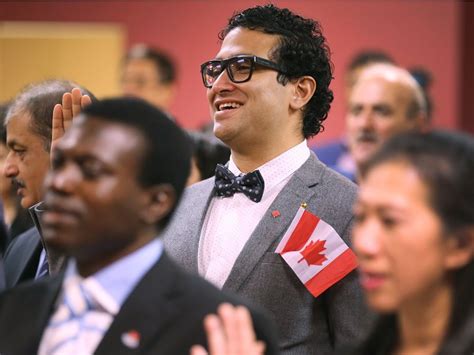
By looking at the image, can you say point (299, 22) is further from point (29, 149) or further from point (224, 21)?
point (224, 21)

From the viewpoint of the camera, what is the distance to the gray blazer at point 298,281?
9.05 ft

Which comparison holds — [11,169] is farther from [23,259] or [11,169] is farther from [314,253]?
[314,253]

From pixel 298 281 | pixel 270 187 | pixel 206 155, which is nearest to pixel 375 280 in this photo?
pixel 298 281

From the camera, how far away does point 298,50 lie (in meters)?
3.08

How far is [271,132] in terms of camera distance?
9.79 ft

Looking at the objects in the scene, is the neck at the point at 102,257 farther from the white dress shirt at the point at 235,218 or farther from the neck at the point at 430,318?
the white dress shirt at the point at 235,218

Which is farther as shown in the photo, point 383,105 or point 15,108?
point 383,105

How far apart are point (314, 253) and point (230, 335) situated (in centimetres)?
85

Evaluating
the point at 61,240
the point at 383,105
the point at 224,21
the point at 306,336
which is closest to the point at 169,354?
the point at 61,240

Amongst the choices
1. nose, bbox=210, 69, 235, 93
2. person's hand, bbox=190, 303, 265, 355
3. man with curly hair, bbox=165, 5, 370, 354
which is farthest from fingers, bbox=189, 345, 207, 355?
nose, bbox=210, 69, 235, 93

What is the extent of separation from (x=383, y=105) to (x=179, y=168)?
80.7 inches

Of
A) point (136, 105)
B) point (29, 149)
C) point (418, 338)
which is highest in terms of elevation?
point (136, 105)

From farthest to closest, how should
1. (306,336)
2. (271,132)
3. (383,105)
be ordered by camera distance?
(383,105)
(271,132)
(306,336)

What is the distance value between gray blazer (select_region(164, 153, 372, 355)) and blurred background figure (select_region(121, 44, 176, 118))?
3349 mm
